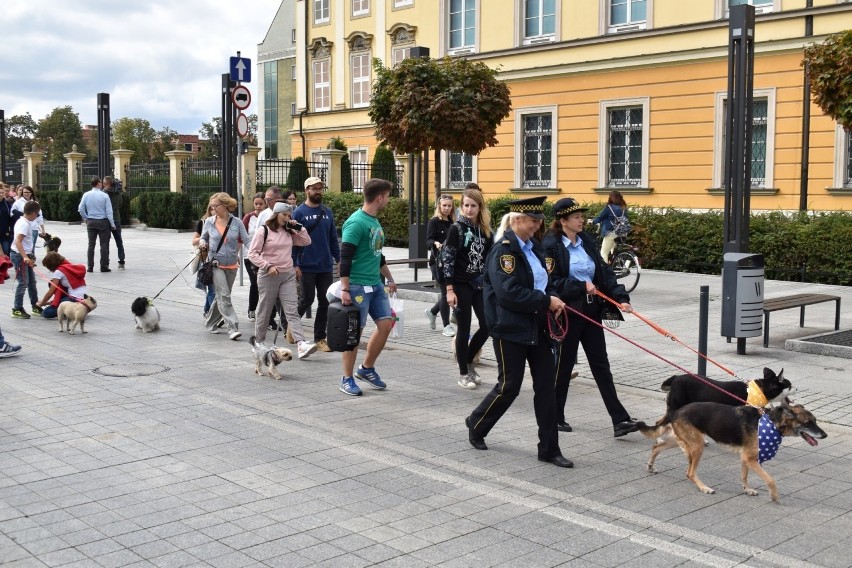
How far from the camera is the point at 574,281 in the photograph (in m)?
7.16

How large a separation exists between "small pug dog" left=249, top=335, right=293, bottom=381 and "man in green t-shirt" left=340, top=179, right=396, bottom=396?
879mm

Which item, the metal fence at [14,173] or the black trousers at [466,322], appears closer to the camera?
the black trousers at [466,322]

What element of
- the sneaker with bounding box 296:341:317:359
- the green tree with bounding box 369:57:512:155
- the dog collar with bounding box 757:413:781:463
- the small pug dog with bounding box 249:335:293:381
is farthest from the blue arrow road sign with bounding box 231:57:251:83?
the dog collar with bounding box 757:413:781:463

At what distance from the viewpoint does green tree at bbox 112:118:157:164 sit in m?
80.7

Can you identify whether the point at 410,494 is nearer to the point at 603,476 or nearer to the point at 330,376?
the point at 603,476

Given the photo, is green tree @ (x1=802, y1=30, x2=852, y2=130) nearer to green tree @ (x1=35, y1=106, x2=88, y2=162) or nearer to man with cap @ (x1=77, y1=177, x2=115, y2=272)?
man with cap @ (x1=77, y1=177, x2=115, y2=272)

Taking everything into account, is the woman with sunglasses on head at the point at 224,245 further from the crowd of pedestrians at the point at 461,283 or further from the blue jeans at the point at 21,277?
the blue jeans at the point at 21,277

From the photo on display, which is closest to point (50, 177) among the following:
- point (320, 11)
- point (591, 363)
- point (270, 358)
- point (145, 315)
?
point (320, 11)

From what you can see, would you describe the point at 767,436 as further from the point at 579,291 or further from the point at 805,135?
the point at 805,135

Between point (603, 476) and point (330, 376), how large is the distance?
13.2ft

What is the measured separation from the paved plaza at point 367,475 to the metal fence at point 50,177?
34231mm

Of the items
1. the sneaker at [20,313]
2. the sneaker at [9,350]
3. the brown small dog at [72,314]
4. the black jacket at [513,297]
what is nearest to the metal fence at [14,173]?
the sneaker at [20,313]

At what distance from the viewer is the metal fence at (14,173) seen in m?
47.1

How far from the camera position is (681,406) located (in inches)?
268
